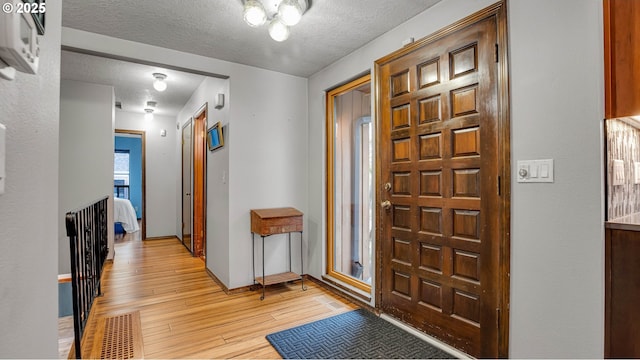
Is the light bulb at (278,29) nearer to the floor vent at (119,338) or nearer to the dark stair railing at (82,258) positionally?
the dark stair railing at (82,258)

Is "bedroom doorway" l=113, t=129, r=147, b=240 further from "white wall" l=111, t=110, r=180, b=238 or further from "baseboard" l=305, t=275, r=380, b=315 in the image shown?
"baseboard" l=305, t=275, r=380, b=315

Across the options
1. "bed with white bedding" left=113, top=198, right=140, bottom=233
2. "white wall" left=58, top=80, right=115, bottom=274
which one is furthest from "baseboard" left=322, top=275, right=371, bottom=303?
"bed with white bedding" left=113, top=198, right=140, bottom=233

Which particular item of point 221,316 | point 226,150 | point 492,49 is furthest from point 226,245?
point 492,49

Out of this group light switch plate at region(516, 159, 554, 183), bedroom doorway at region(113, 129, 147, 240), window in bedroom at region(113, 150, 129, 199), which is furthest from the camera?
window in bedroom at region(113, 150, 129, 199)

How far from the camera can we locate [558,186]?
154cm

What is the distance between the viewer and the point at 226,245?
127 inches

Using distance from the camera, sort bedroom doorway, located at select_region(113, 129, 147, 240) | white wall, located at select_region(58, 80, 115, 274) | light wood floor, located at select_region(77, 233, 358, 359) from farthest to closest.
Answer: bedroom doorway, located at select_region(113, 129, 147, 240), white wall, located at select_region(58, 80, 115, 274), light wood floor, located at select_region(77, 233, 358, 359)

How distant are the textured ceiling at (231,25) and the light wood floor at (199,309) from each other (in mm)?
2334

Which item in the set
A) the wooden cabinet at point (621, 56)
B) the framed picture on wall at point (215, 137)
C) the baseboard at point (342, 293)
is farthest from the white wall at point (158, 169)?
the wooden cabinet at point (621, 56)

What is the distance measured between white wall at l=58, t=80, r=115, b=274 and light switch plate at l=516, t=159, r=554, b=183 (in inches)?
186

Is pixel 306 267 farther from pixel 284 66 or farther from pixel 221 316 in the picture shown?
pixel 284 66

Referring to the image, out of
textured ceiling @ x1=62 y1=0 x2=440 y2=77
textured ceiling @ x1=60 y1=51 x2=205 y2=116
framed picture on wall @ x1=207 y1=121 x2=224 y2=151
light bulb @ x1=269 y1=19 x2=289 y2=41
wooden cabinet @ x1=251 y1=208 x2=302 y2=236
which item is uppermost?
textured ceiling @ x1=60 y1=51 x2=205 y2=116

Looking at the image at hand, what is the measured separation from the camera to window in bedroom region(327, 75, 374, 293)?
10.4 feet

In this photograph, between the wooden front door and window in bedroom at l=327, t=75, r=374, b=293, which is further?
window in bedroom at l=327, t=75, r=374, b=293
